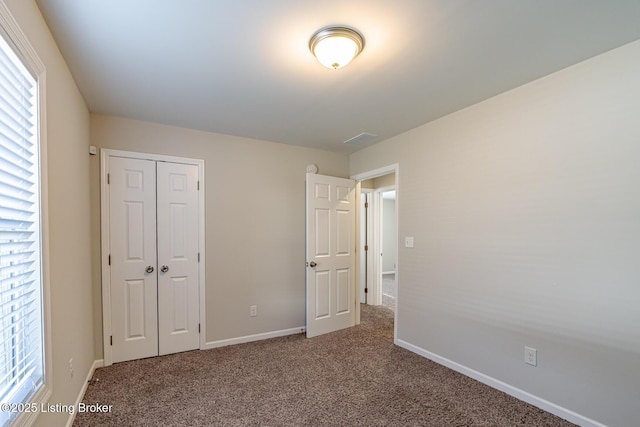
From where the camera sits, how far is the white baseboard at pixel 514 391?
1919mm

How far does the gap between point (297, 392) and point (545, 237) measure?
7.44ft

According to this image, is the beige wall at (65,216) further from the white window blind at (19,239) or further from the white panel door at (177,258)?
the white panel door at (177,258)

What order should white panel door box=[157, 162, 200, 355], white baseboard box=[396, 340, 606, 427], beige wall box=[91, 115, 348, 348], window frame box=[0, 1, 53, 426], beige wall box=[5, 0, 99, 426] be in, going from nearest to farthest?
1. window frame box=[0, 1, 53, 426]
2. beige wall box=[5, 0, 99, 426]
3. white baseboard box=[396, 340, 606, 427]
4. white panel door box=[157, 162, 200, 355]
5. beige wall box=[91, 115, 348, 348]

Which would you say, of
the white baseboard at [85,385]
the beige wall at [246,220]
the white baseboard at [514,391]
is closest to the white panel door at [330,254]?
the beige wall at [246,220]

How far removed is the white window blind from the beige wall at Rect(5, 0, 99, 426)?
7.9 inches

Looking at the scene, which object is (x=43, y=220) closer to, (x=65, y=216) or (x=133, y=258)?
(x=65, y=216)

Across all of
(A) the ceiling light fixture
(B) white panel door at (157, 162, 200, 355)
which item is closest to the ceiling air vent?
(A) the ceiling light fixture

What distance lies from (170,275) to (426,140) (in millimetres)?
3077

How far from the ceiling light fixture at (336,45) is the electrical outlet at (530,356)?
8.06 feet

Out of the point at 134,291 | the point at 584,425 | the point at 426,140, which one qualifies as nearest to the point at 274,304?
the point at 134,291

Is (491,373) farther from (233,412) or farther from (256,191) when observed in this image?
(256,191)

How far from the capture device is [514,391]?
2256 mm

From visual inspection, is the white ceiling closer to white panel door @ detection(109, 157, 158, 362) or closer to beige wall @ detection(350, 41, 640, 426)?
beige wall @ detection(350, 41, 640, 426)

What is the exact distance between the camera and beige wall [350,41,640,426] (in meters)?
1.76
